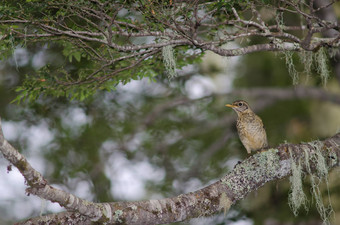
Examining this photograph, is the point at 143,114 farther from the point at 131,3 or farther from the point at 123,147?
the point at 131,3

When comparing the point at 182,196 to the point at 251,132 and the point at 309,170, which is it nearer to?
the point at 309,170

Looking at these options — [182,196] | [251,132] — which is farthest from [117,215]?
[251,132]

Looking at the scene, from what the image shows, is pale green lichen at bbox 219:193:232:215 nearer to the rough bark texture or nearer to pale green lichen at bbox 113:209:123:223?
the rough bark texture

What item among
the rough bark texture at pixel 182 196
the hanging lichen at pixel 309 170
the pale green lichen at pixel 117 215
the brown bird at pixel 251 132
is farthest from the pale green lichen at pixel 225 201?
the brown bird at pixel 251 132

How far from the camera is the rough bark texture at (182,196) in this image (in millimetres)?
3209

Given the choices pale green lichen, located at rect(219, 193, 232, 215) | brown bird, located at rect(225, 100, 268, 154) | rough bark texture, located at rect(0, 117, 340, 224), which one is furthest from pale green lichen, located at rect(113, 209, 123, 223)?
brown bird, located at rect(225, 100, 268, 154)

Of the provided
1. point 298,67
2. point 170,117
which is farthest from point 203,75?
point 298,67

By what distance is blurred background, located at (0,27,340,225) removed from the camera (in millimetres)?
6781

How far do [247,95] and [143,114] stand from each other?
1.78 meters

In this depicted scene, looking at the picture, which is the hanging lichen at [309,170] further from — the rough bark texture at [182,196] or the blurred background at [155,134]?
the blurred background at [155,134]

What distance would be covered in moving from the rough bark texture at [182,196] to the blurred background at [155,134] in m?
1.96

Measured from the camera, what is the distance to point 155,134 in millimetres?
7605

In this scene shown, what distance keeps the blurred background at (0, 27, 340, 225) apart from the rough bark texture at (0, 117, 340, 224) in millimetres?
1959

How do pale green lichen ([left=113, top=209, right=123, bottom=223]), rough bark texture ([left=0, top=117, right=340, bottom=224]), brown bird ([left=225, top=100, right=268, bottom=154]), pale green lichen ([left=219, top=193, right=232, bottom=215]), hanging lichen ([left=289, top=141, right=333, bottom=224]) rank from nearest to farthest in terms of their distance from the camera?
rough bark texture ([left=0, top=117, right=340, bottom=224]) < pale green lichen ([left=113, top=209, right=123, bottom=223]) < pale green lichen ([left=219, top=193, right=232, bottom=215]) < hanging lichen ([left=289, top=141, right=333, bottom=224]) < brown bird ([left=225, top=100, right=268, bottom=154])
